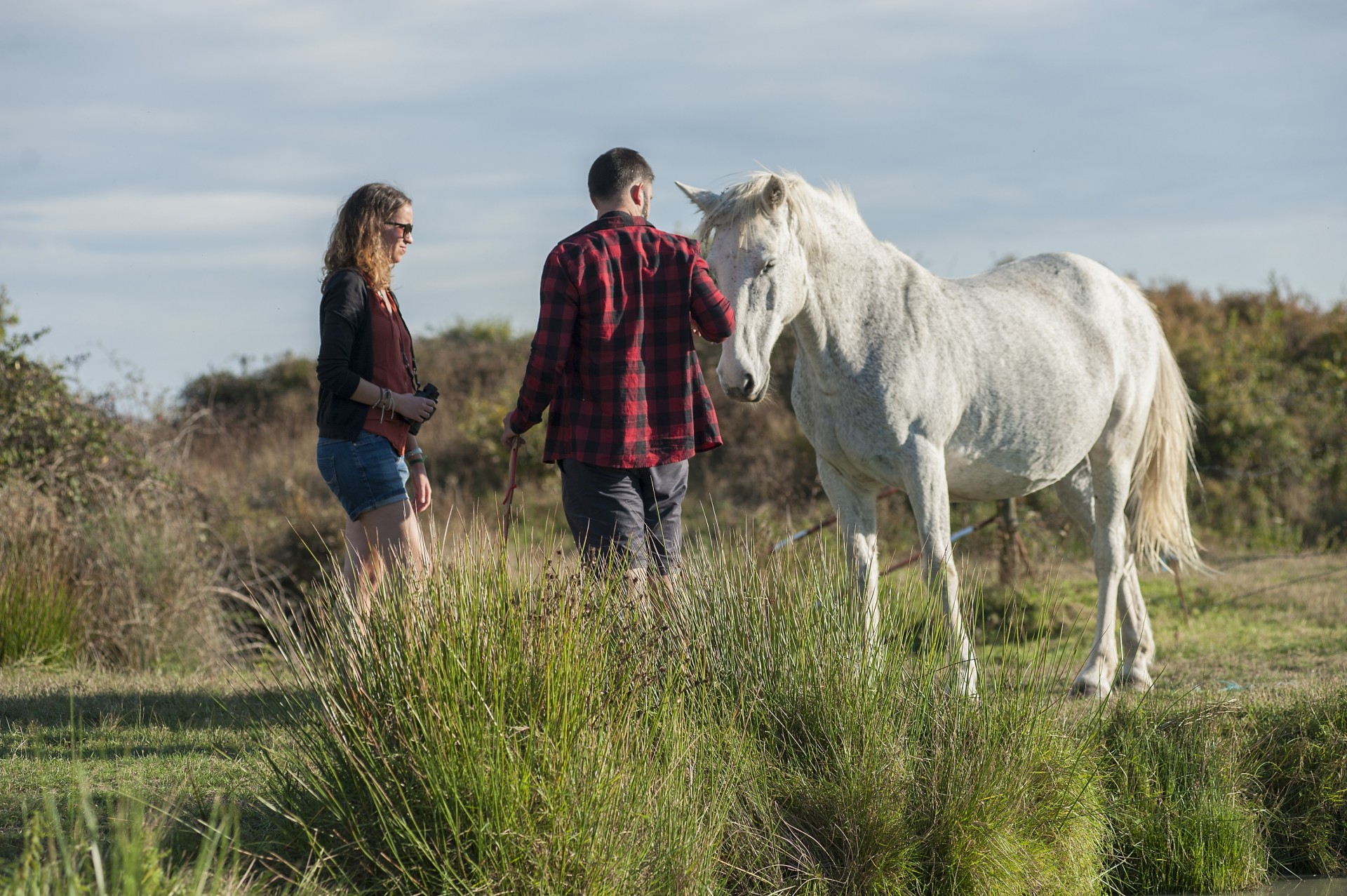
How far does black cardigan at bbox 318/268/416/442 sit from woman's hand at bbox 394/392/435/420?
13 centimetres

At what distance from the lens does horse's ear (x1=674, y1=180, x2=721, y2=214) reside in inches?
186

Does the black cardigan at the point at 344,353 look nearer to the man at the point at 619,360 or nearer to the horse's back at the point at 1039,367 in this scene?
the man at the point at 619,360

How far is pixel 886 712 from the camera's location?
12.3ft

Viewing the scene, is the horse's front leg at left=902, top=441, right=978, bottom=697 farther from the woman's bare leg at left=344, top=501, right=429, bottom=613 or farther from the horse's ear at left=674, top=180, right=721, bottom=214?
the woman's bare leg at left=344, top=501, right=429, bottom=613

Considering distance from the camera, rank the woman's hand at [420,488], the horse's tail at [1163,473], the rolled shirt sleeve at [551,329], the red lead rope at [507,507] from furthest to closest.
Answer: the horse's tail at [1163,473] < the woman's hand at [420,488] < the rolled shirt sleeve at [551,329] < the red lead rope at [507,507]

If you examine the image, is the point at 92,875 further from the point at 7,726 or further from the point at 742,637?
the point at 7,726

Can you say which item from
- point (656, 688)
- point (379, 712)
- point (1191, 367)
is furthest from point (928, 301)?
point (1191, 367)

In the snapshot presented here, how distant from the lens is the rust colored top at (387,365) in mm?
4500

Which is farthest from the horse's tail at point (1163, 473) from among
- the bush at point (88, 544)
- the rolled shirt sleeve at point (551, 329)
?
the bush at point (88, 544)

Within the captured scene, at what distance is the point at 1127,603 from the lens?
627cm

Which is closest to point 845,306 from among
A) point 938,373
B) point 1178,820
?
point 938,373

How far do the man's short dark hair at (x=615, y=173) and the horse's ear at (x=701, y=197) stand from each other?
1.76ft

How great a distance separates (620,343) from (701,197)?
38.0 inches

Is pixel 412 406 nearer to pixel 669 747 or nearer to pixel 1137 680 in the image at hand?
pixel 669 747
